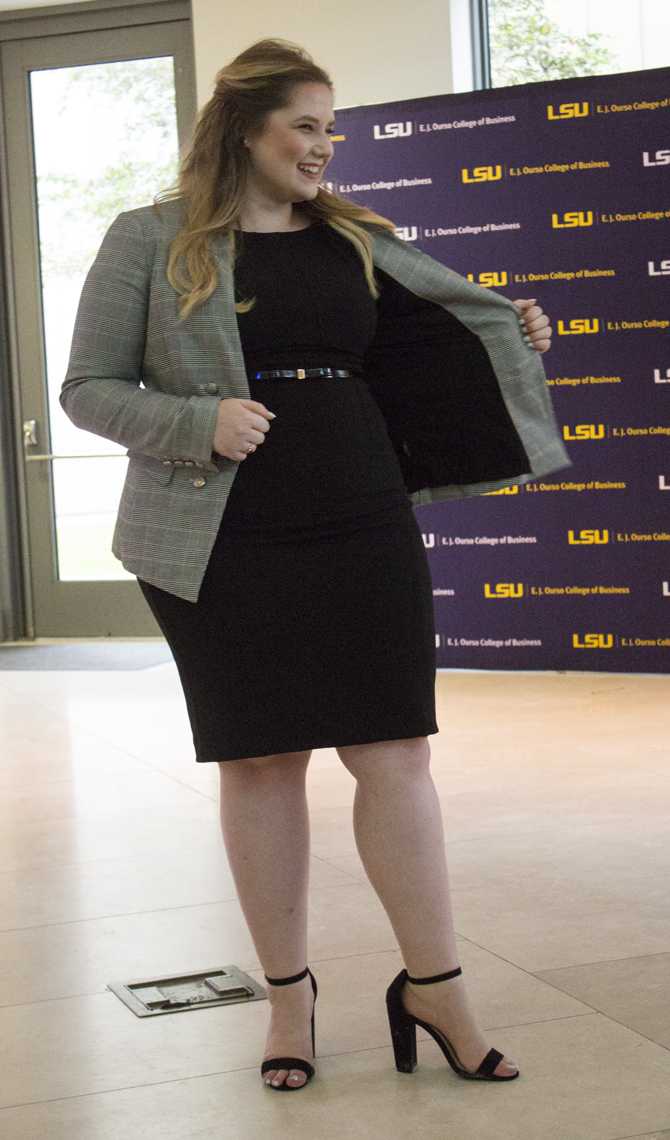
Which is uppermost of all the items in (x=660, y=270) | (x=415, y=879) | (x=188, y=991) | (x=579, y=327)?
(x=660, y=270)

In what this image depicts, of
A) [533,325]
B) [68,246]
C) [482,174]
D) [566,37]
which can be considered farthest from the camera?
[68,246]

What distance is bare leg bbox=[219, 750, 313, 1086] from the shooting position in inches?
86.7

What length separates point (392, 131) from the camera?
630cm

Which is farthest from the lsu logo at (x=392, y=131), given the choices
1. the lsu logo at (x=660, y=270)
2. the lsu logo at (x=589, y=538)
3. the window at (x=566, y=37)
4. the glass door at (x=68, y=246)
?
the glass door at (x=68, y=246)

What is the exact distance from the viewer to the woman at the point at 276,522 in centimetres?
213

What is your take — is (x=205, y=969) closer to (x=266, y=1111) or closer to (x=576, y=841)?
(x=266, y=1111)

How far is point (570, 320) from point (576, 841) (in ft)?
9.72

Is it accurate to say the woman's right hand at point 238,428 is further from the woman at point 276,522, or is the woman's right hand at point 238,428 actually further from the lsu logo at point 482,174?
the lsu logo at point 482,174

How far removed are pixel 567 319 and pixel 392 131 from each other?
1071mm

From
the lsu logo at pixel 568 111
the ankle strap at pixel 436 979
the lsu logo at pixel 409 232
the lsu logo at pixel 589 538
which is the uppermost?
the lsu logo at pixel 568 111

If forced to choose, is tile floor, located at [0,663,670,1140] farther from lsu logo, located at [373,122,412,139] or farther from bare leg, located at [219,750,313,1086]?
lsu logo, located at [373,122,412,139]

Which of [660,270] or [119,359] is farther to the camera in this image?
[660,270]

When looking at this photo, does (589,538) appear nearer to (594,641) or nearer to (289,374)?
(594,641)

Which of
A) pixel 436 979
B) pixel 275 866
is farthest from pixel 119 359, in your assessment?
pixel 436 979
